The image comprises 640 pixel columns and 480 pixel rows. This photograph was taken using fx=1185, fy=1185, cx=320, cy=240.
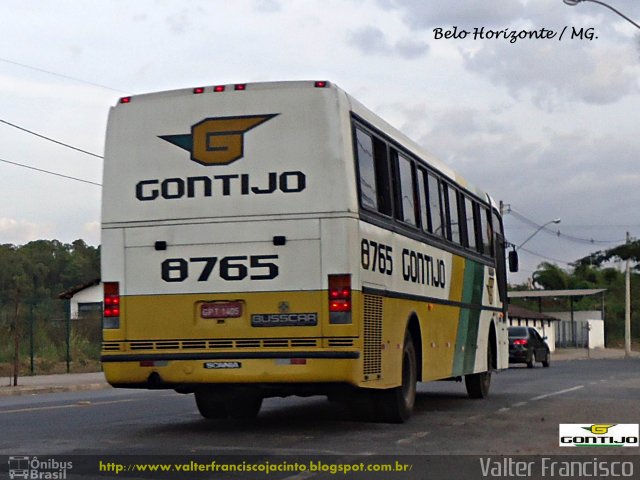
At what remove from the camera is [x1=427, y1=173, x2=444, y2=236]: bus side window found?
1573 centimetres

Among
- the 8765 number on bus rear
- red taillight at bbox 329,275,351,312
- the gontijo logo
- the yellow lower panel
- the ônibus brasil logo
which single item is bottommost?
the ônibus brasil logo

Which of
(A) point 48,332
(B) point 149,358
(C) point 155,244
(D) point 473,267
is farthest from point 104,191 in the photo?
(A) point 48,332

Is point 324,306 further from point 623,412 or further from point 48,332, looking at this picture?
point 48,332

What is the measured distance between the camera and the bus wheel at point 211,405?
14242 mm

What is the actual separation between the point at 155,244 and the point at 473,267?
7314 mm

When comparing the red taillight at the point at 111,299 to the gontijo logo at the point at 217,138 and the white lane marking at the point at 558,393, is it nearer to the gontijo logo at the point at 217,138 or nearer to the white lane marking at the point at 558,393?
the gontijo logo at the point at 217,138

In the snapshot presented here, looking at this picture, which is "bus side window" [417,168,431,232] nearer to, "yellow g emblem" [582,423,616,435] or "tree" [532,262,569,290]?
"yellow g emblem" [582,423,616,435]

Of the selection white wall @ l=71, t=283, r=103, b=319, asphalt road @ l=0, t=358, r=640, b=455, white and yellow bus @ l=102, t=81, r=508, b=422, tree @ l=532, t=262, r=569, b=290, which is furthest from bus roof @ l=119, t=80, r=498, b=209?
tree @ l=532, t=262, r=569, b=290

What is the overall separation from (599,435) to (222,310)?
4.26 m

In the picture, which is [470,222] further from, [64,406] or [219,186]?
[219,186]

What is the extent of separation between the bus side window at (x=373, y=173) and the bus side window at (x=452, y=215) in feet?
11.1

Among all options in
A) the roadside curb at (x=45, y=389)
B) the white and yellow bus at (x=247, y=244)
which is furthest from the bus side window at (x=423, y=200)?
the roadside curb at (x=45, y=389)

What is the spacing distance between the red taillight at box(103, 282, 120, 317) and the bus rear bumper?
463mm

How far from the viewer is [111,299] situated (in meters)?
12.6
